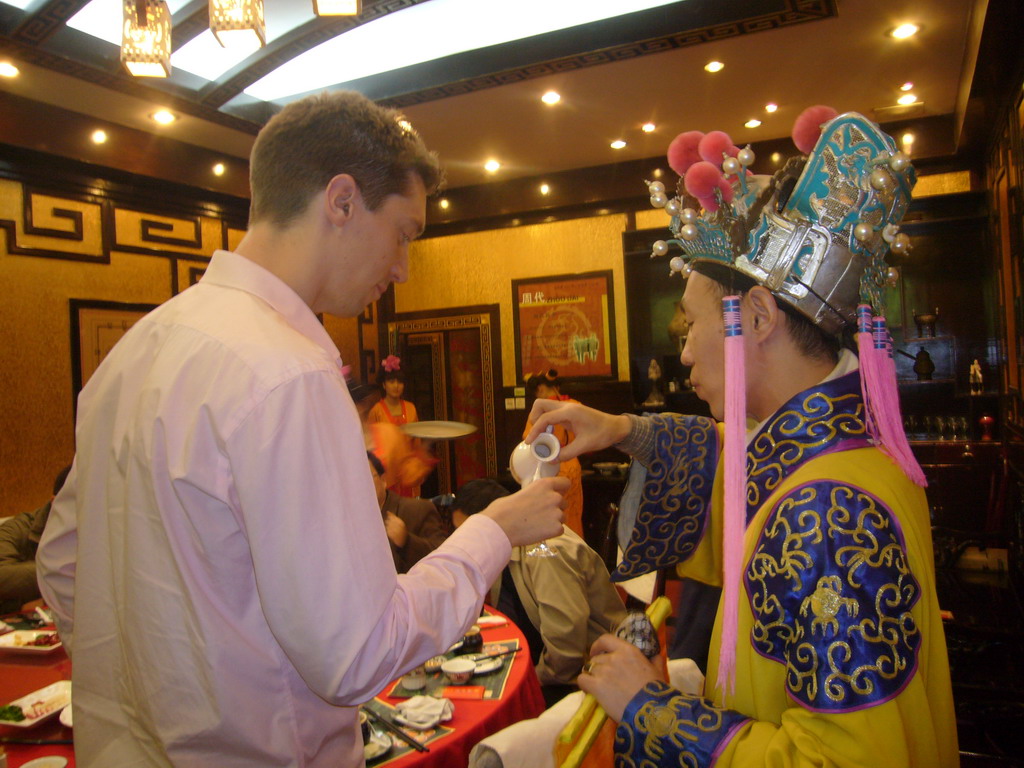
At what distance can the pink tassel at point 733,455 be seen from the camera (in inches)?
40.1

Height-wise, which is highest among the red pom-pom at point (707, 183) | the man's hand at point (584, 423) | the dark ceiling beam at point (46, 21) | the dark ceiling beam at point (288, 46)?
the dark ceiling beam at point (288, 46)

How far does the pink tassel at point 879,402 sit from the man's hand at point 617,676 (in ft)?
1.61

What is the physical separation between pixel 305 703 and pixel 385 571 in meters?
0.29

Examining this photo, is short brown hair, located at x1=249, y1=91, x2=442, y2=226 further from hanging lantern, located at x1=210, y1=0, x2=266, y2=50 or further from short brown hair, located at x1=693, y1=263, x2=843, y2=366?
hanging lantern, located at x1=210, y1=0, x2=266, y2=50

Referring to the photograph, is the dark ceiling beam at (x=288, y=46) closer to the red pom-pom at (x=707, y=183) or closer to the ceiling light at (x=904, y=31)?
the ceiling light at (x=904, y=31)

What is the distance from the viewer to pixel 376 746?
1695 mm

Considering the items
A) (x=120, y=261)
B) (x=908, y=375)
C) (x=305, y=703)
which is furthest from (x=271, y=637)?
(x=908, y=375)

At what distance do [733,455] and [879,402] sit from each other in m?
0.23

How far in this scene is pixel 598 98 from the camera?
17.7 ft

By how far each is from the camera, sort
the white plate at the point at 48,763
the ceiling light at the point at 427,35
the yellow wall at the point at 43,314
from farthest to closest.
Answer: the yellow wall at the point at 43,314 < the ceiling light at the point at 427,35 < the white plate at the point at 48,763

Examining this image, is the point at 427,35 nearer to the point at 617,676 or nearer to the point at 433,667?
the point at 433,667

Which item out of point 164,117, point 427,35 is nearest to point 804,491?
point 427,35

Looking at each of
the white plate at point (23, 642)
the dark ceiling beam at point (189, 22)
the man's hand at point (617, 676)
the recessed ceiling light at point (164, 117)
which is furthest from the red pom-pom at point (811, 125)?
the recessed ceiling light at point (164, 117)

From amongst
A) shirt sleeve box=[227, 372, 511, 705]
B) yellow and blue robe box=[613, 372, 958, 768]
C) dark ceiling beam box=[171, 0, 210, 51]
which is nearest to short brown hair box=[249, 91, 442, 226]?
shirt sleeve box=[227, 372, 511, 705]
